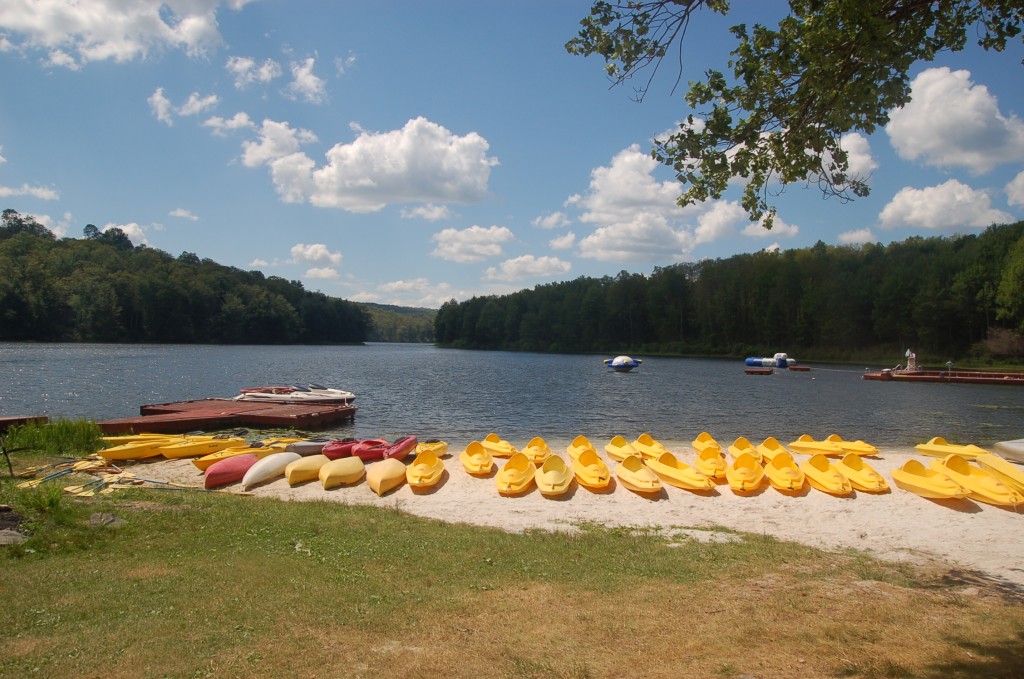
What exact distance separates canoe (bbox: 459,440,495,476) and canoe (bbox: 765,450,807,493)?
635 cm

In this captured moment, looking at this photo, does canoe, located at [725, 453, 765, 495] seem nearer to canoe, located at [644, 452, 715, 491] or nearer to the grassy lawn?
canoe, located at [644, 452, 715, 491]

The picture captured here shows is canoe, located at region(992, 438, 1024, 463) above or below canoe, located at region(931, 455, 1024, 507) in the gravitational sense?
below

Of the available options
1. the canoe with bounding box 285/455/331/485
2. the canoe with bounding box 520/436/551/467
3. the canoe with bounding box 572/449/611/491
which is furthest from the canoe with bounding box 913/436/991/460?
the canoe with bounding box 285/455/331/485

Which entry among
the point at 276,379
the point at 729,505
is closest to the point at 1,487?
the point at 729,505

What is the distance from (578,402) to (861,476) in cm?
2577

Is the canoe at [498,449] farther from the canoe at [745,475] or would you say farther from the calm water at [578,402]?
the canoe at [745,475]

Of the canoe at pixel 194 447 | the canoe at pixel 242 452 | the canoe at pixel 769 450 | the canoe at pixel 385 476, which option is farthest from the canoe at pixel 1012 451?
the canoe at pixel 194 447

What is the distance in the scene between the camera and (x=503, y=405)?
36656 millimetres

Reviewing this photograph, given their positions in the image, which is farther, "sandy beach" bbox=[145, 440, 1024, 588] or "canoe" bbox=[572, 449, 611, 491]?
"canoe" bbox=[572, 449, 611, 491]

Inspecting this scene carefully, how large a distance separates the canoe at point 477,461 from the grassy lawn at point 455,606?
5.58 meters

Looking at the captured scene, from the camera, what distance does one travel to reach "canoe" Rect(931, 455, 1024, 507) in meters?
12.5

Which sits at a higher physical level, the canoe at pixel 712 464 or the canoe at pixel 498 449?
the canoe at pixel 712 464

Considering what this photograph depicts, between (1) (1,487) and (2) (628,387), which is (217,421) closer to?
(1) (1,487)

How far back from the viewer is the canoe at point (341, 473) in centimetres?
1396
